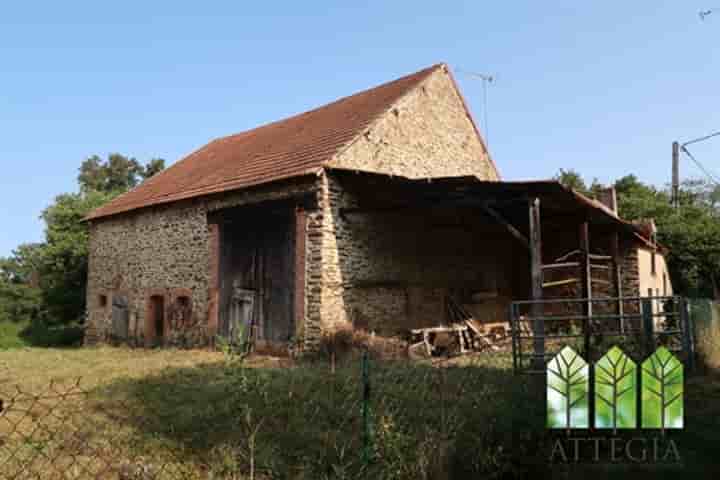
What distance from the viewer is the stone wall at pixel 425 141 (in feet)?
41.8

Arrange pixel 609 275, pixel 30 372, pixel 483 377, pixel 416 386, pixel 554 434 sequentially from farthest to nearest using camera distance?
pixel 609 275 → pixel 30 372 → pixel 483 377 → pixel 416 386 → pixel 554 434

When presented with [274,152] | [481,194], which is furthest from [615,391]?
[274,152]

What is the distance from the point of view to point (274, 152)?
14.1 meters

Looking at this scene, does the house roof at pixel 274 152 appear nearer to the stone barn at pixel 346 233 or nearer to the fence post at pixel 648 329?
the stone barn at pixel 346 233

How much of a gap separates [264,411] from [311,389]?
1065 millimetres

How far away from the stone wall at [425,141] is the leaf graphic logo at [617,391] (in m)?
8.15

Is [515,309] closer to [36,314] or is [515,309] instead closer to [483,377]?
[483,377]

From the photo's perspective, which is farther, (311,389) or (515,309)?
(515,309)

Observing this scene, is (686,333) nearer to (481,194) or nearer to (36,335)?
(481,194)

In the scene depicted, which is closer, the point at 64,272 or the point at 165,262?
the point at 165,262

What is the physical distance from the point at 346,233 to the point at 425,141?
4.74m

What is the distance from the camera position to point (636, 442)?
4.05 meters

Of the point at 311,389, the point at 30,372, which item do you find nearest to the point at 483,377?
the point at 311,389

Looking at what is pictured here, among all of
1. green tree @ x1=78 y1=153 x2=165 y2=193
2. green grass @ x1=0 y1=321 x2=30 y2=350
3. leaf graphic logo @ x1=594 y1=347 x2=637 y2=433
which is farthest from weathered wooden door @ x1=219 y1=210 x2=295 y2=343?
green tree @ x1=78 y1=153 x2=165 y2=193
